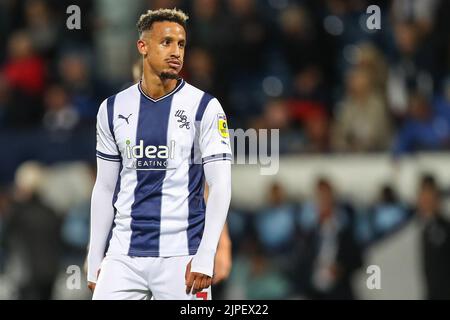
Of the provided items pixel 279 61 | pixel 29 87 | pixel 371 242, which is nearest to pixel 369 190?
pixel 371 242

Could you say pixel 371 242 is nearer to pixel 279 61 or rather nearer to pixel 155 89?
pixel 279 61

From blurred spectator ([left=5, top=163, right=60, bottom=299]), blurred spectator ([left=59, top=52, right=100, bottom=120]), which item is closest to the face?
blurred spectator ([left=5, top=163, right=60, bottom=299])

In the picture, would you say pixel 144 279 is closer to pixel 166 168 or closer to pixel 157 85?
pixel 166 168

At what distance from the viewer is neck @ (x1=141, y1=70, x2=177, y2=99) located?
4.82 meters

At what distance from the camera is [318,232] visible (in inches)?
357

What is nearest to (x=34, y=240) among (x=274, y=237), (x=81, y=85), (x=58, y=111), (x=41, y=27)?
(x=58, y=111)

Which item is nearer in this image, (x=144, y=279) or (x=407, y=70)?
(x=144, y=279)

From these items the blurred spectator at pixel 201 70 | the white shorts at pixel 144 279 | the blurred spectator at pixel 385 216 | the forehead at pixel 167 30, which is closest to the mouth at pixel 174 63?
the forehead at pixel 167 30

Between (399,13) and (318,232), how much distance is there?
2.92 meters

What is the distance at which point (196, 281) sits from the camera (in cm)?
454

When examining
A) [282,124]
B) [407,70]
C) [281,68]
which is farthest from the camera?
[281,68]

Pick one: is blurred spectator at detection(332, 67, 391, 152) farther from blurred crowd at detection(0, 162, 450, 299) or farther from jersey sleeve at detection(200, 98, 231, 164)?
jersey sleeve at detection(200, 98, 231, 164)

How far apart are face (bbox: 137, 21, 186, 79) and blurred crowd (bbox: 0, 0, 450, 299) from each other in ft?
14.6

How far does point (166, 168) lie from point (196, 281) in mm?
554
